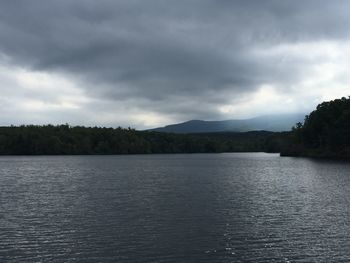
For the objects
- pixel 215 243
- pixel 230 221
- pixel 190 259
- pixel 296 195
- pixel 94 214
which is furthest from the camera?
pixel 296 195

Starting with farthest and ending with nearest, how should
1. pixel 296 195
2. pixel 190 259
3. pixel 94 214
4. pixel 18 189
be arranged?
pixel 18 189 < pixel 296 195 < pixel 94 214 < pixel 190 259

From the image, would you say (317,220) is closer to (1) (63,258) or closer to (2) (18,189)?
(1) (63,258)

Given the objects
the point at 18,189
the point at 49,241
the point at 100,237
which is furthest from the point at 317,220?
the point at 18,189

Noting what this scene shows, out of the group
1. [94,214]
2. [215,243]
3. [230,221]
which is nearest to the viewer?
[215,243]

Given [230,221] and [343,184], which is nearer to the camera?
[230,221]

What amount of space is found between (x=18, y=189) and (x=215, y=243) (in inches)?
1835

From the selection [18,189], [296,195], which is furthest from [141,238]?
[18,189]

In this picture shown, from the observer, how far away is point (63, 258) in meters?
29.9

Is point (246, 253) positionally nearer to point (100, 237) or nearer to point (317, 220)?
point (100, 237)

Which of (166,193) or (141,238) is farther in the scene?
(166,193)

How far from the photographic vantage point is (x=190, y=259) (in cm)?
2981

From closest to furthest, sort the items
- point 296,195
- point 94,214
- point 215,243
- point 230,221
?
1. point 215,243
2. point 230,221
3. point 94,214
4. point 296,195

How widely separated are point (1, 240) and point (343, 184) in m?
65.0

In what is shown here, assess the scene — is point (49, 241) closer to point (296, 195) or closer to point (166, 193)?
point (166, 193)
